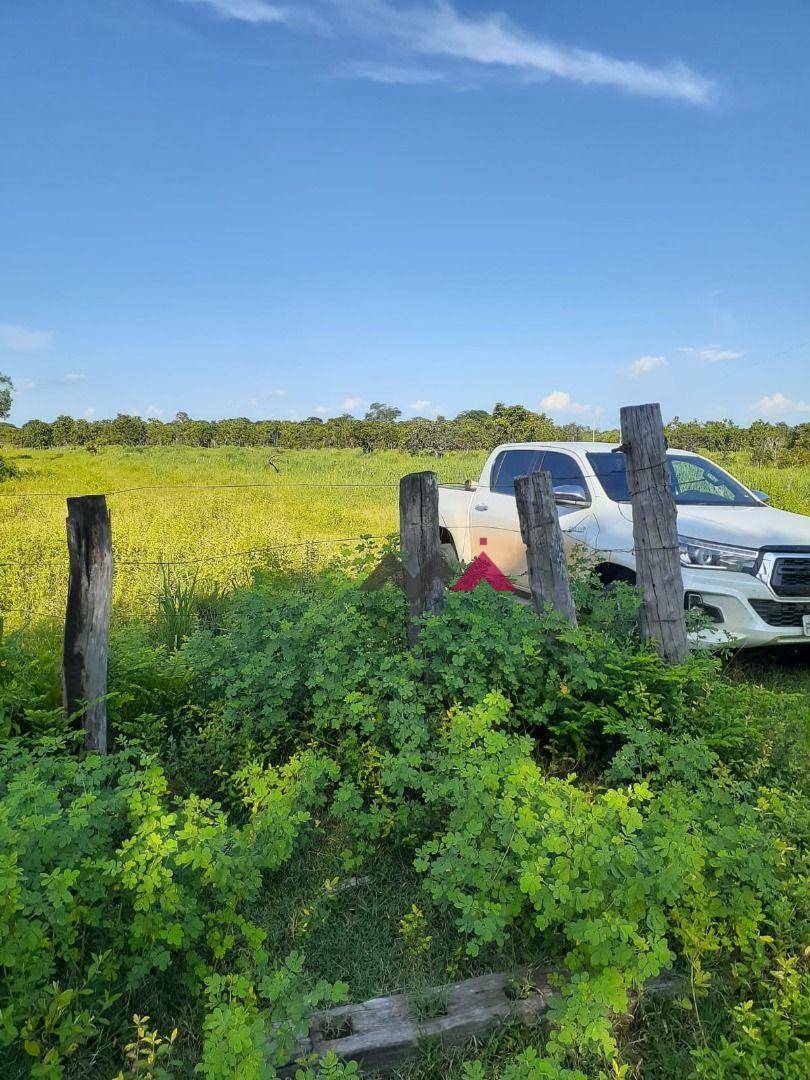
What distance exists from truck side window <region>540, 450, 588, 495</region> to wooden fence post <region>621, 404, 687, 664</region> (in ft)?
5.22

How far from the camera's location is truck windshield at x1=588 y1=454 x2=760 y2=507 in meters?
6.41

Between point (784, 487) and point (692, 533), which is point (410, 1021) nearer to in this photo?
point (692, 533)

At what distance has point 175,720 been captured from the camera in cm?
415

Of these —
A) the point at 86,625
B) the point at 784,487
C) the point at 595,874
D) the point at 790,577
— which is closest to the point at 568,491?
the point at 790,577

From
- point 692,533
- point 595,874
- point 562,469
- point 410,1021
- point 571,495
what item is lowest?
point 410,1021

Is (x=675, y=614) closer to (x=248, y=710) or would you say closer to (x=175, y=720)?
(x=248, y=710)

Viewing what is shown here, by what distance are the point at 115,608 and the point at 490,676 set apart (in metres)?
4.29

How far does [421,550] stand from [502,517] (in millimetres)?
3289

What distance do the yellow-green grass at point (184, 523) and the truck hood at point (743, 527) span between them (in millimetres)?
2996

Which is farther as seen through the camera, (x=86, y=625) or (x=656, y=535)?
(x=656, y=535)

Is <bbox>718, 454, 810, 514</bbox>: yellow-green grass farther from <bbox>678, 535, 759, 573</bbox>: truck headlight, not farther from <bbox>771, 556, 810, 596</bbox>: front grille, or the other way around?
<bbox>678, 535, 759, 573</bbox>: truck headlight

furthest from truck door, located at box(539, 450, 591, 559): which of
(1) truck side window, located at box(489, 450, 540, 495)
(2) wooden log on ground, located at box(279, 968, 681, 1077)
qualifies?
(2) wooden log on ground, located at box(279, 968, 681, 1077)

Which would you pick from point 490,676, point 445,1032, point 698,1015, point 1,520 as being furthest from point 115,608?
point 1,520

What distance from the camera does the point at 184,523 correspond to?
516 inches
